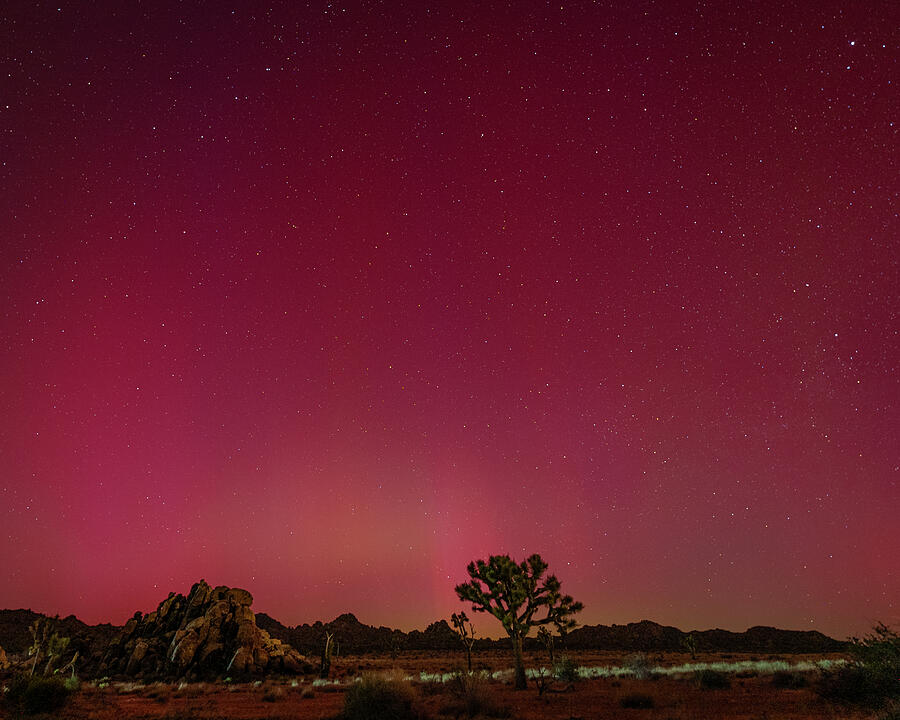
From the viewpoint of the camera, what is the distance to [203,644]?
4509 centimetres

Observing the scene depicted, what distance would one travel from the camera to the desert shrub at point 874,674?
50.3 feet

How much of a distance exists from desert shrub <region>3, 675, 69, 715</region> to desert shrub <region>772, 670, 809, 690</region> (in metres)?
30.7

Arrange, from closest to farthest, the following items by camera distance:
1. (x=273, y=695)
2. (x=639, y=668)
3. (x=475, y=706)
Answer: (x=475, y=706) → (x=273, y=695) → (x=639, y=668)

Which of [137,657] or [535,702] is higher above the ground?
[137,657]

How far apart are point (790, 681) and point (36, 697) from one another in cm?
3251

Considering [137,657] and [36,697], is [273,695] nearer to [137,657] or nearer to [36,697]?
[36,697]

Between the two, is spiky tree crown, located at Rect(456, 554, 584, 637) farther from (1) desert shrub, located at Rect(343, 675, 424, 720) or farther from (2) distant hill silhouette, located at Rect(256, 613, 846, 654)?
(2) distant hill silhouette, located at Rect(256, 613, 846, 654)

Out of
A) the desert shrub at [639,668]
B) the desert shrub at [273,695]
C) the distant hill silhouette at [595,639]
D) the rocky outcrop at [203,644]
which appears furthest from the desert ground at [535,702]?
the distant hill silhouette at [595,639]

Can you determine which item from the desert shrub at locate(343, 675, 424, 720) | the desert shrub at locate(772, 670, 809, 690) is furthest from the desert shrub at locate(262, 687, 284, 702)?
the desert shrub at locate(772, 670, 809, 690)

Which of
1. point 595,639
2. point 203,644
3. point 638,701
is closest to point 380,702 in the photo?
point 638,701

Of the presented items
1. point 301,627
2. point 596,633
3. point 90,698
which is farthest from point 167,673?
point 596,633

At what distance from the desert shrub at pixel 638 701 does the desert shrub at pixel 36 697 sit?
22.9 metres

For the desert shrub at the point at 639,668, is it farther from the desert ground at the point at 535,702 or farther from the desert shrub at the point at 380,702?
the desert shrub at the point at 380,702

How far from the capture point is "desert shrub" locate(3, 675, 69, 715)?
2200 cm
